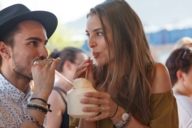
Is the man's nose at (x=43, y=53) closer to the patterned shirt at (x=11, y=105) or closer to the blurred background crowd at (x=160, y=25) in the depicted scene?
the patterned shirt at (x=11, y=105)

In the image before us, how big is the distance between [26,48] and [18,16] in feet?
0.38

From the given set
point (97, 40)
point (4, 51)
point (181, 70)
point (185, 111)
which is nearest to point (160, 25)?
point (181, 70)

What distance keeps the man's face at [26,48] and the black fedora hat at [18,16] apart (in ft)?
0.08

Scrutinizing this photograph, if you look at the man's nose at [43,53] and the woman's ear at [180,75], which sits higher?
the man's nose at [43,53]

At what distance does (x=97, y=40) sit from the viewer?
1375 millimetres

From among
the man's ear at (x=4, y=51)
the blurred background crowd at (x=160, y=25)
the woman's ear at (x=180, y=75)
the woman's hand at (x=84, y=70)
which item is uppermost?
the man's ear at (x=4, y=51)

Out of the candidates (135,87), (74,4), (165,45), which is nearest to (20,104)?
(135,87)

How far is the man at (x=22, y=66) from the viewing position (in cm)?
120

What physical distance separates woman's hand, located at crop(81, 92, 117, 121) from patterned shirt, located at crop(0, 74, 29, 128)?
213 millimetres

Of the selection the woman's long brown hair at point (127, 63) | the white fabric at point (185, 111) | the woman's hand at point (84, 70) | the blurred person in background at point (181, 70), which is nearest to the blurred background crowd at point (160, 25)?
the blurred person in background at point (181, 70)

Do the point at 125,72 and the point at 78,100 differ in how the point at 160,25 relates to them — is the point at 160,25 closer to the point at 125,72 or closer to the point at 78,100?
the point at 125,72

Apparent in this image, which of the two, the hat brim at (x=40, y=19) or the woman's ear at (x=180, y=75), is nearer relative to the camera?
the hat brim at (x=40, y=19)

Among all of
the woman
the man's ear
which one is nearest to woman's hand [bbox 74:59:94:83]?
the woman

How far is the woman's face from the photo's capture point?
1.36 meters
